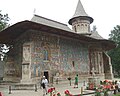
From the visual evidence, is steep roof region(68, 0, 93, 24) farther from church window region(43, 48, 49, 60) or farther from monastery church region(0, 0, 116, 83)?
church window region(43, 48, 49, 60)

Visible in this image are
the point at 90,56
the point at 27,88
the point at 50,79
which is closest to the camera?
the point at 27,88

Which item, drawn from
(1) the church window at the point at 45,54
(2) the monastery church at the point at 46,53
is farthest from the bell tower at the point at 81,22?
(1) the church window at the point at 45,54

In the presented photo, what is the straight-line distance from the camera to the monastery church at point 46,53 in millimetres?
15031

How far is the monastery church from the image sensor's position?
→ 1503 centimetres

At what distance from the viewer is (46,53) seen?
16422 millimetres

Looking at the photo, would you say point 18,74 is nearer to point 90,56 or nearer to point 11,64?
point 11,64

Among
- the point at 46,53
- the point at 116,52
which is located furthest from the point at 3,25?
the point at 116,52

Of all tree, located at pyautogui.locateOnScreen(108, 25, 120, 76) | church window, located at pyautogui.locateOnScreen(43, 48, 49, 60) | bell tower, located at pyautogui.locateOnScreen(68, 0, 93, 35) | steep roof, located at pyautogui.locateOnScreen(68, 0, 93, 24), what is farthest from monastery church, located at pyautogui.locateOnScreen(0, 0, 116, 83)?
tree, located at pyautogui.locateOnScreen(108, 25, 120, 76)

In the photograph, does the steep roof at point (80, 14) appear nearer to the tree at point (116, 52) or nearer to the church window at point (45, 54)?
the church window at point (45, 54)

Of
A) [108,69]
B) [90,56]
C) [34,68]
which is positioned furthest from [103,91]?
[108,69]

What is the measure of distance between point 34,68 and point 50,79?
2.04 m

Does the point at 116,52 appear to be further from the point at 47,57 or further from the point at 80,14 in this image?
the point at 47,57

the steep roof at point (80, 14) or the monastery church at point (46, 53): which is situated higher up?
the steep roof at point (80, 14)

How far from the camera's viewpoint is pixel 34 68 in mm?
15016
